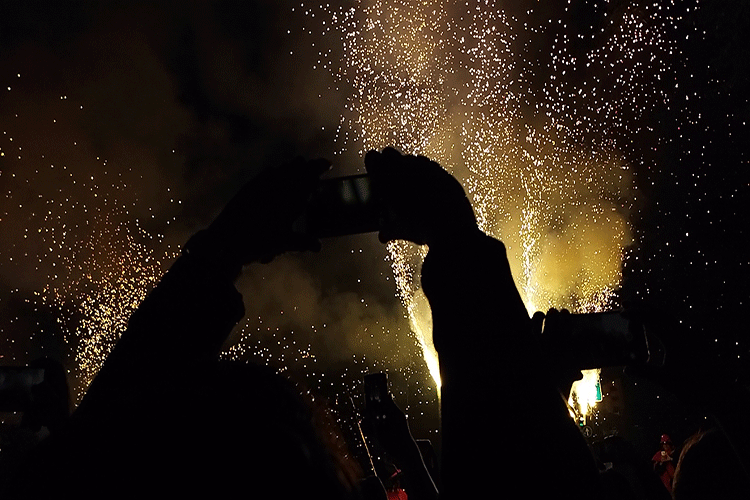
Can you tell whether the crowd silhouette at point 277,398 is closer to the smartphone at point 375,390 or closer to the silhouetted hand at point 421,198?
the silhouetted hand at point 421,198

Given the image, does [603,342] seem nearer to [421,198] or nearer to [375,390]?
[421,198]

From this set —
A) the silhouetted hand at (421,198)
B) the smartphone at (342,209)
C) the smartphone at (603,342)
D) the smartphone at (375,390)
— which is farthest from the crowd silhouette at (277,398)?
the smartphone at (375,390)

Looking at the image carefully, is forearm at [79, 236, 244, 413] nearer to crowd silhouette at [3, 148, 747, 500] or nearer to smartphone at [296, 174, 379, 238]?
crowd silhouette at [3, 148, 747, 500]

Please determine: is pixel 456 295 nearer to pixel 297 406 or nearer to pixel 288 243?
pixel 297 406

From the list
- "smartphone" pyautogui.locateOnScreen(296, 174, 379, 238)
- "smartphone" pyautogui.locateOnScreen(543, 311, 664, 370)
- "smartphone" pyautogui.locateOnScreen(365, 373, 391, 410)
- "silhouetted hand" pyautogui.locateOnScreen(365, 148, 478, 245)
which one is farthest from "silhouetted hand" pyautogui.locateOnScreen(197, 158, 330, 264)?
"smartphone" pyautogui.locateOnScreen(365, 373, 391, 410)

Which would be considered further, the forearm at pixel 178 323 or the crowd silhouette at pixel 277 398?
the forearm at pixel 178 323

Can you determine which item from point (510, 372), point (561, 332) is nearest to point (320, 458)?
point (510, 372)

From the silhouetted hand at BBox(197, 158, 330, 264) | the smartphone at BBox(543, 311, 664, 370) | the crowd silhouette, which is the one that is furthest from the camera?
the smartphone at BBox(543, 311, 664, 370)
